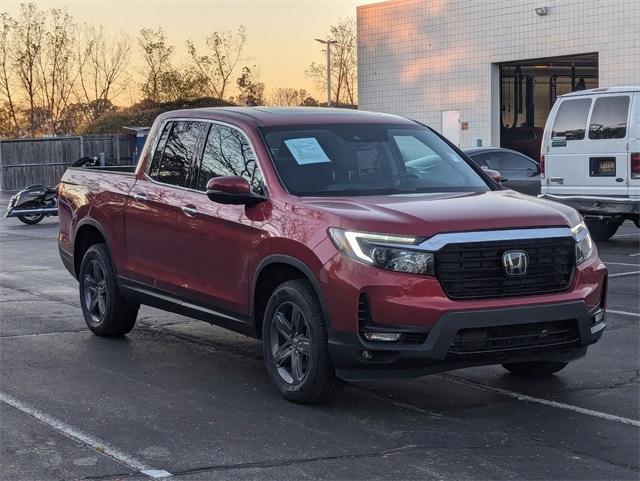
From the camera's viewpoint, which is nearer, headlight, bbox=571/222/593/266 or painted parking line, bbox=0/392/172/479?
painted parking line, bbox=0/392/172/479

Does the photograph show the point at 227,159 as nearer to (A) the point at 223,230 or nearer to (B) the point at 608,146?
(A) the point at 223,230

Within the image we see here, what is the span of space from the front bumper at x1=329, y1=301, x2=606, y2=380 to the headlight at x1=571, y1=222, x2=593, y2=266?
1.12ft

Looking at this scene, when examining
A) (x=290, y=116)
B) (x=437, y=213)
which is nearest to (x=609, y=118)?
(x=290, y=116)

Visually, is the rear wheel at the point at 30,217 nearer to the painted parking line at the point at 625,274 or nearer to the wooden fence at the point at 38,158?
the painted parking line at the point at 625,274

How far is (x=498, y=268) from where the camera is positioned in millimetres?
6371

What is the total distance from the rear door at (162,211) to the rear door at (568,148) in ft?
27.8

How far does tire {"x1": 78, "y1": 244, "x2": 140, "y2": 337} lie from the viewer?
9.10 m

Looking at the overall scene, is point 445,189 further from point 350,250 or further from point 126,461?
point 126,461

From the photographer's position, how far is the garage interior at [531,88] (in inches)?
1304

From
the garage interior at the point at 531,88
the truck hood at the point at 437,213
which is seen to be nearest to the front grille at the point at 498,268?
the truck hood at the point at 437,213

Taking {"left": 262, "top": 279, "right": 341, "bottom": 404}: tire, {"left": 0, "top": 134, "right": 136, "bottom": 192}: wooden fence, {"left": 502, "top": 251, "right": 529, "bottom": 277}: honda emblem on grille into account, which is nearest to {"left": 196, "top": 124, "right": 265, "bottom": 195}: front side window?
{"left": 262, "top": 279, "right": 341, "bottom": 404}: tire

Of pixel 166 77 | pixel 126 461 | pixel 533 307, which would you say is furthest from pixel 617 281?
pixel 166 77

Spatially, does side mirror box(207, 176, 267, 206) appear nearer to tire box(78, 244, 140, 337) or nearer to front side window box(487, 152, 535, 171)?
tire box(78, 244, 140, 337)

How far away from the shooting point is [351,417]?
6574mm
